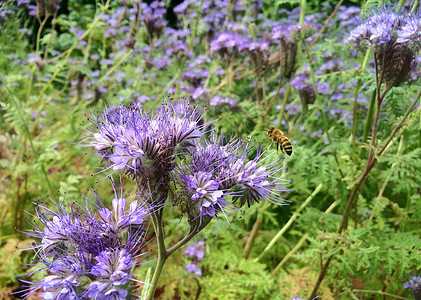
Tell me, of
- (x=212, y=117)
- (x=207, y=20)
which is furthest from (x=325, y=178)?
(x=207, y=20)

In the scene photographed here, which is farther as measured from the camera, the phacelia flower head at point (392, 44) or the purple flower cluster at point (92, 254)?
the phacelia flower head at point (392, 44)

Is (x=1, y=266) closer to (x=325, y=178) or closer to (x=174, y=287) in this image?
(x=174, y=287)

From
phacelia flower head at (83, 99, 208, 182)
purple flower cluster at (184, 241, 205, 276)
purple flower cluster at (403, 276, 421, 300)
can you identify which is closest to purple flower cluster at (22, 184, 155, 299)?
phacelia flower head at (83, 99, 208, 182)

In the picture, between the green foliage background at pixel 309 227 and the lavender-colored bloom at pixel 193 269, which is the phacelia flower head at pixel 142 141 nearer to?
the green foliage background at pixel 309 227

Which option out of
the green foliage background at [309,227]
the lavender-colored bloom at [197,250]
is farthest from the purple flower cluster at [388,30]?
the lavender-colored bloom at [197,250]

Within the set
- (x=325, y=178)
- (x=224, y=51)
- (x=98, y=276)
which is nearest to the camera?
(x=98, y=276)

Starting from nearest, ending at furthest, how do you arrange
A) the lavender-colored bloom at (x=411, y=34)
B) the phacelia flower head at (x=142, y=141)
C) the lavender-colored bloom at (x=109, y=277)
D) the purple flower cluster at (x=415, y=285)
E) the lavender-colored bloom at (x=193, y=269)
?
the lavender-colored bloom at (x=109, y=277), the phacelia flower head at (x=142, y=141), the lavender-colored bloom at (x=411, y=34), the purple flower cluster at (x=415, y=285), the lavender-colored bloom at (x=193, y=269)

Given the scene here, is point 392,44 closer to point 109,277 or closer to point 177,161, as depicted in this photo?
point 177,161
